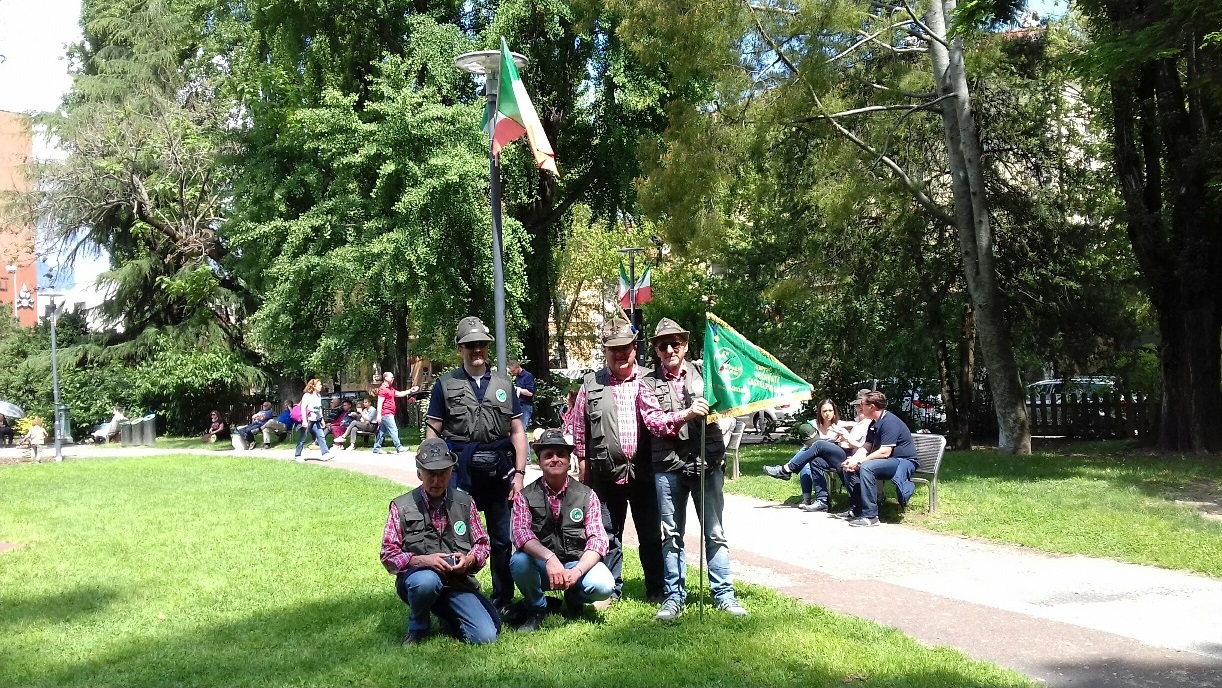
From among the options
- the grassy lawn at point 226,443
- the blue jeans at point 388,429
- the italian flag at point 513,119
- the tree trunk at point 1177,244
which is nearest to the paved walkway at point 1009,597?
the italian flag at point 513,119

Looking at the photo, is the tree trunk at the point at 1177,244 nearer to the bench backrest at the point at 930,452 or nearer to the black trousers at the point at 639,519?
the bench backrest at the point at 930,452

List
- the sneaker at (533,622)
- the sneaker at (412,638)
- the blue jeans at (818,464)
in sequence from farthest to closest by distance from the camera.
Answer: the blue jeans at (818,464) → the sneaker at (533,622) → the sneaker at (412,638)

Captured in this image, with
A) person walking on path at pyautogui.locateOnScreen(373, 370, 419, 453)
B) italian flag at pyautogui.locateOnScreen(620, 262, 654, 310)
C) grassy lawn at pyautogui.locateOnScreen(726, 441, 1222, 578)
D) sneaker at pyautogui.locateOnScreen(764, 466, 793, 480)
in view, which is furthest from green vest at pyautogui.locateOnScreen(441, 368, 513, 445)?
italian flag at pyautogui.locateOnScreen(620, 262, 654, 310)

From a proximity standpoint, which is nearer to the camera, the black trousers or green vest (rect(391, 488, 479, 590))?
green vest (rect(391, 488, 479, 590))

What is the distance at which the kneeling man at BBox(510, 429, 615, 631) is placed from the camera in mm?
6793

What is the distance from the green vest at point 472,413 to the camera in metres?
7.11

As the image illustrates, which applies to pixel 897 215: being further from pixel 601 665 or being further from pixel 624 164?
pixel 601 665

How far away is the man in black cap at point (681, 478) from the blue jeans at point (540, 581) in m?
0.42

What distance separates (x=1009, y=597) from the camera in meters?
7.59

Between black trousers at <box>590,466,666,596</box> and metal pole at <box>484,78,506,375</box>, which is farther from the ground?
metal pole at <box>484,78,506,375</box>

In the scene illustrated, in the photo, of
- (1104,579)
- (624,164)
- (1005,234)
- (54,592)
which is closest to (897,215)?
(1005,234)

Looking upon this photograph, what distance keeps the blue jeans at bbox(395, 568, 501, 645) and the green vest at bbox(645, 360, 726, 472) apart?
143 centimetres

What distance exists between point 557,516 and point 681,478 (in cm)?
84

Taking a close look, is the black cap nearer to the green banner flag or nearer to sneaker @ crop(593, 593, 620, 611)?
sneaker @ crop(593, 593, 620, 611)
